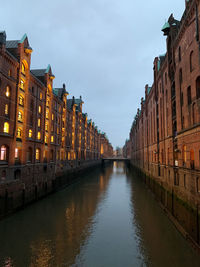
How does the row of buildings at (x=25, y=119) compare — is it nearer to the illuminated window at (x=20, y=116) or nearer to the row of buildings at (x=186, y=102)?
the illuminated window at (x=20, y=116)

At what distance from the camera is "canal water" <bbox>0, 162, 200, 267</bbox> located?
12.2 meters

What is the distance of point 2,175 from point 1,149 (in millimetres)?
2975

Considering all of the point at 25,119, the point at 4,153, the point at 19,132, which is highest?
the point at 25,119

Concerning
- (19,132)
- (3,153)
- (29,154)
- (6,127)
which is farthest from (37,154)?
(6,127)

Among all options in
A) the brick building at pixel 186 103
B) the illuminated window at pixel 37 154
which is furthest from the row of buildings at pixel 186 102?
the illuminated window at pixel 37 154

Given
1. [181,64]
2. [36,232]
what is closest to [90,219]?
[36,232]

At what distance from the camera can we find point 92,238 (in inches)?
618

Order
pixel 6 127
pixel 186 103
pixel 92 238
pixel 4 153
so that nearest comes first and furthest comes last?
pixel 92 238 → pixel 186 103 → pixel 4 153 → pixel 6 127

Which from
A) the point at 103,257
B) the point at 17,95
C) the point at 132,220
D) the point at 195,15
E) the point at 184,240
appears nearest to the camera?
the point at 103,257

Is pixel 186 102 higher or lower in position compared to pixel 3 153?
higher

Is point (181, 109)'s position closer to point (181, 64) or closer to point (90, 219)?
point (181, 64)

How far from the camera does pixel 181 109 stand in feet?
67.9

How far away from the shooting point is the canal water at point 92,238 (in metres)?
Result: 12.2

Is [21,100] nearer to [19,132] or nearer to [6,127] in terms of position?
[19,132]
